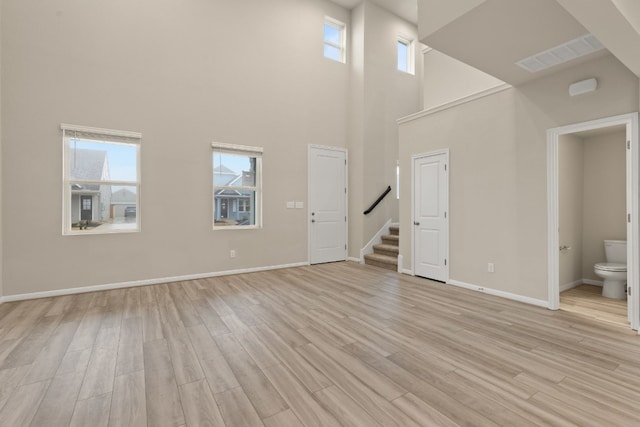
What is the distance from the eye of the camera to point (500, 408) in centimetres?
174

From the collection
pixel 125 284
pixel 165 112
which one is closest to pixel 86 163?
pixel 165 112

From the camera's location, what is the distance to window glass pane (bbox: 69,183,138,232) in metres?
4.14

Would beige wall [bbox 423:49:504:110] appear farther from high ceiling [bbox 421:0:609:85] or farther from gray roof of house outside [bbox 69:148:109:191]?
gray roof of house outside [bbox 69:148:109:191]

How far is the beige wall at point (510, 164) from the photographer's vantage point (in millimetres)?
3139

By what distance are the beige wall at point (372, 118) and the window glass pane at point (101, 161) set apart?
4.08 meters

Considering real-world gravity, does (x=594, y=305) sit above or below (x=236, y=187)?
below

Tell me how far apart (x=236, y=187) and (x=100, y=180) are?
1940 millimetres

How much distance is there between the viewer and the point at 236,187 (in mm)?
5281

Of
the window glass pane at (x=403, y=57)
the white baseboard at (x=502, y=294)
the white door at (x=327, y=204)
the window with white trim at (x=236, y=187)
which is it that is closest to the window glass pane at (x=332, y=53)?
the window glass pane at (x=403, y=57)

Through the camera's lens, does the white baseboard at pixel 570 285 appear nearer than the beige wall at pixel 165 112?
No

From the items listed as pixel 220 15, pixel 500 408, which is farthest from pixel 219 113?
pixel 500 408

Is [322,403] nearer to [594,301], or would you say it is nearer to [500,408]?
[500,408]

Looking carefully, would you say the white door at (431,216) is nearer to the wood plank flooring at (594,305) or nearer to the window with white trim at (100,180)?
the wood plank flooring at (594,305)

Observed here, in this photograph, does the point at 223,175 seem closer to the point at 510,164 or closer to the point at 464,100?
the point at 464,100
